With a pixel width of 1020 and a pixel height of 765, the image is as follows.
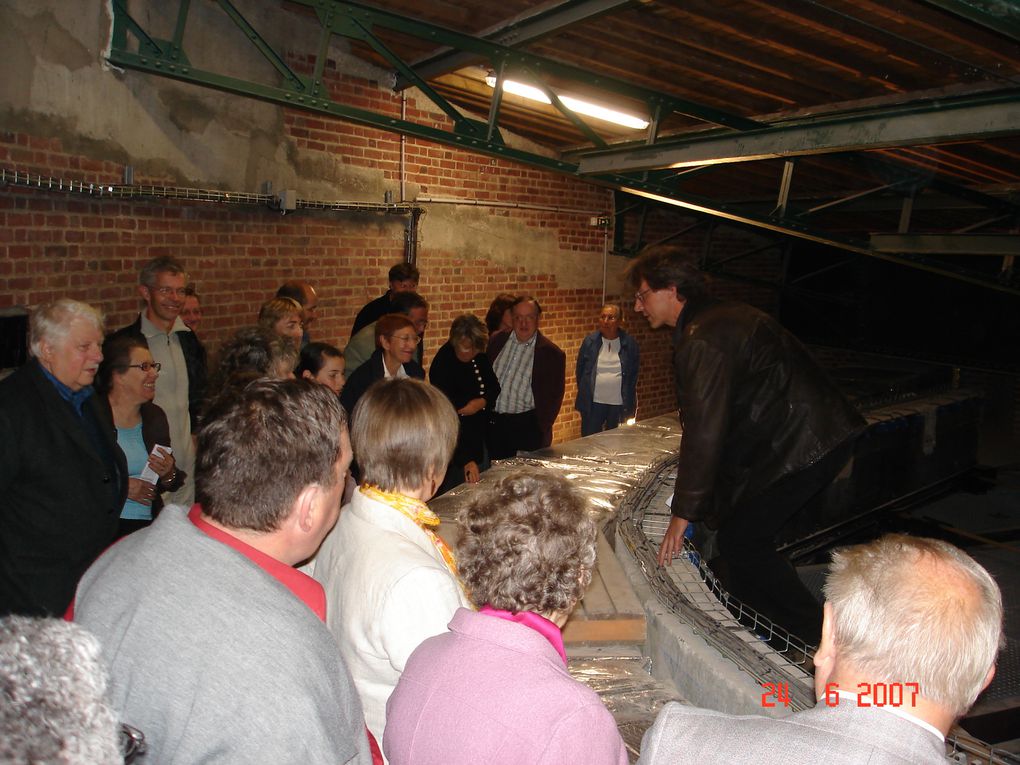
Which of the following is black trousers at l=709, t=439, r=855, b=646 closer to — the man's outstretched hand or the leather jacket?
the leather jacket

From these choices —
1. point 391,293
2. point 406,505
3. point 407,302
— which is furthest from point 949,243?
point 406,505

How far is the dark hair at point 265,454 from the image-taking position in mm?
1364

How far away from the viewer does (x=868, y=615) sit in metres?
1.12

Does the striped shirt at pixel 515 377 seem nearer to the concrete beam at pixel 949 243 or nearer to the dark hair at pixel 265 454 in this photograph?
the concrete beam at pixel 949 243

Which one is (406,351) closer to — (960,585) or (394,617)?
(394,617)

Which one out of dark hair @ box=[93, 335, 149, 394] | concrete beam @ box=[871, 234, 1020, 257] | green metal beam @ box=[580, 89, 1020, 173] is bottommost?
dark hair @ box=[93, 335, 149, 394]

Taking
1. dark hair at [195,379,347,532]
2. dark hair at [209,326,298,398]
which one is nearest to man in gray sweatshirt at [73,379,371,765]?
dark hair at [195,379,347,532]

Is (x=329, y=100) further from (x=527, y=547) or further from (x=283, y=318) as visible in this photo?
(x=527, y=547)

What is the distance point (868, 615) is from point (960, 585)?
0.44 ft

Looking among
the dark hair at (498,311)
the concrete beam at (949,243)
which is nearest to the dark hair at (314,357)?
the dark hair at (498,311)

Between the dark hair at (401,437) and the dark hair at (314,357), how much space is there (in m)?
1.81

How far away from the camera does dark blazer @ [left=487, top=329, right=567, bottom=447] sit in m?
5.61

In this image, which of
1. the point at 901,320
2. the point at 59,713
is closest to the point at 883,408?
the point at 901,320

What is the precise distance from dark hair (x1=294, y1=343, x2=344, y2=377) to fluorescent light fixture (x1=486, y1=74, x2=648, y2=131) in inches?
112
